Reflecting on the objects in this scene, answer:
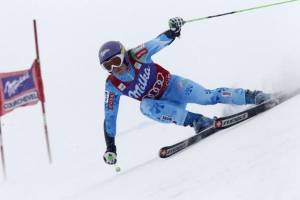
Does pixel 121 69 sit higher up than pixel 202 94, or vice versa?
pixel 121 69

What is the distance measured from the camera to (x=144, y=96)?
7.01m

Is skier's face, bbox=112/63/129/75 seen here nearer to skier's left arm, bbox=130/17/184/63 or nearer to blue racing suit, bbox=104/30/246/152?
blue racing suit, bbox=104/30/246/152

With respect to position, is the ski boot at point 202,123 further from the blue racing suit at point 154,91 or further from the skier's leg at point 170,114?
the blue racing suit at point 154,91

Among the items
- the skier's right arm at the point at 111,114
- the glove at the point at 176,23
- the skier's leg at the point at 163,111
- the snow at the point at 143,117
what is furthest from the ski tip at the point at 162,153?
the glove at the point at 176,23

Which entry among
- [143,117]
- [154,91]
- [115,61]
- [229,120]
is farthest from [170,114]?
[143,117]

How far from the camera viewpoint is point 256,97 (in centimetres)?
707

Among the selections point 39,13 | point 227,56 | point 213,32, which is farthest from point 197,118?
point 39,13

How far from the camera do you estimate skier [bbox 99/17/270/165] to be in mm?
6698

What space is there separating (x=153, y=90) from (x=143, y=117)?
1162cm

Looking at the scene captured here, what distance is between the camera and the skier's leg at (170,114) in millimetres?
6973

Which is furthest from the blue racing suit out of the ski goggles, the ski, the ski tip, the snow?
the snow

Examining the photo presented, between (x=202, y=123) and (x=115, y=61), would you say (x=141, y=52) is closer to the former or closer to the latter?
(x=115, y=61)

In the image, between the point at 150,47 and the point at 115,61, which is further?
the point at 150,47

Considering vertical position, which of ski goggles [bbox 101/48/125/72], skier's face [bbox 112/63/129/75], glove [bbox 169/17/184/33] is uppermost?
glove [bbox 169/17/184/33]
